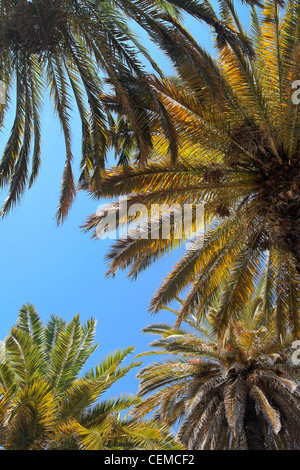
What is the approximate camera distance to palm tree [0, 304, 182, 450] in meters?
8.00

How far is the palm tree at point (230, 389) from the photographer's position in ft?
40.0

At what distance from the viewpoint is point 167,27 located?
771cm

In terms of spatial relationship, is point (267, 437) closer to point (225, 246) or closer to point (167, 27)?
point (225, 246)

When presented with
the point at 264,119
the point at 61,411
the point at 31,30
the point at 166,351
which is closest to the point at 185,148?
the point at 264,119

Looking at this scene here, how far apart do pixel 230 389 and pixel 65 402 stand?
563 centimetres

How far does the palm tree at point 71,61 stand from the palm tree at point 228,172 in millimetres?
537

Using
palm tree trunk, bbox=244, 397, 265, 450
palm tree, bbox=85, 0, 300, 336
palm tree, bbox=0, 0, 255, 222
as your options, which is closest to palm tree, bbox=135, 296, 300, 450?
palm tree trunk, bbox=244, 397, 265, 450

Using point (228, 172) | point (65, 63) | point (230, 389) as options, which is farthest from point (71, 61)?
point (230, 389)

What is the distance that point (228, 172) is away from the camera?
8.92 meters

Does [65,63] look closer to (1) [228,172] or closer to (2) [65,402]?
(1) [228,172]

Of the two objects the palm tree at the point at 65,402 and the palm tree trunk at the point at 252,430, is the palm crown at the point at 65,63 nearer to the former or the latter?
the palm tree at the point at 65,402

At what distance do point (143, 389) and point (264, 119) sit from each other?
972 centimetres

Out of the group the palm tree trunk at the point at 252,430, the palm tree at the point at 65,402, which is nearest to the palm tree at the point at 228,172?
the palm tree at the point at 65,402

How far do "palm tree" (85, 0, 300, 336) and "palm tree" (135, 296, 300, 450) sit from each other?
278cm
